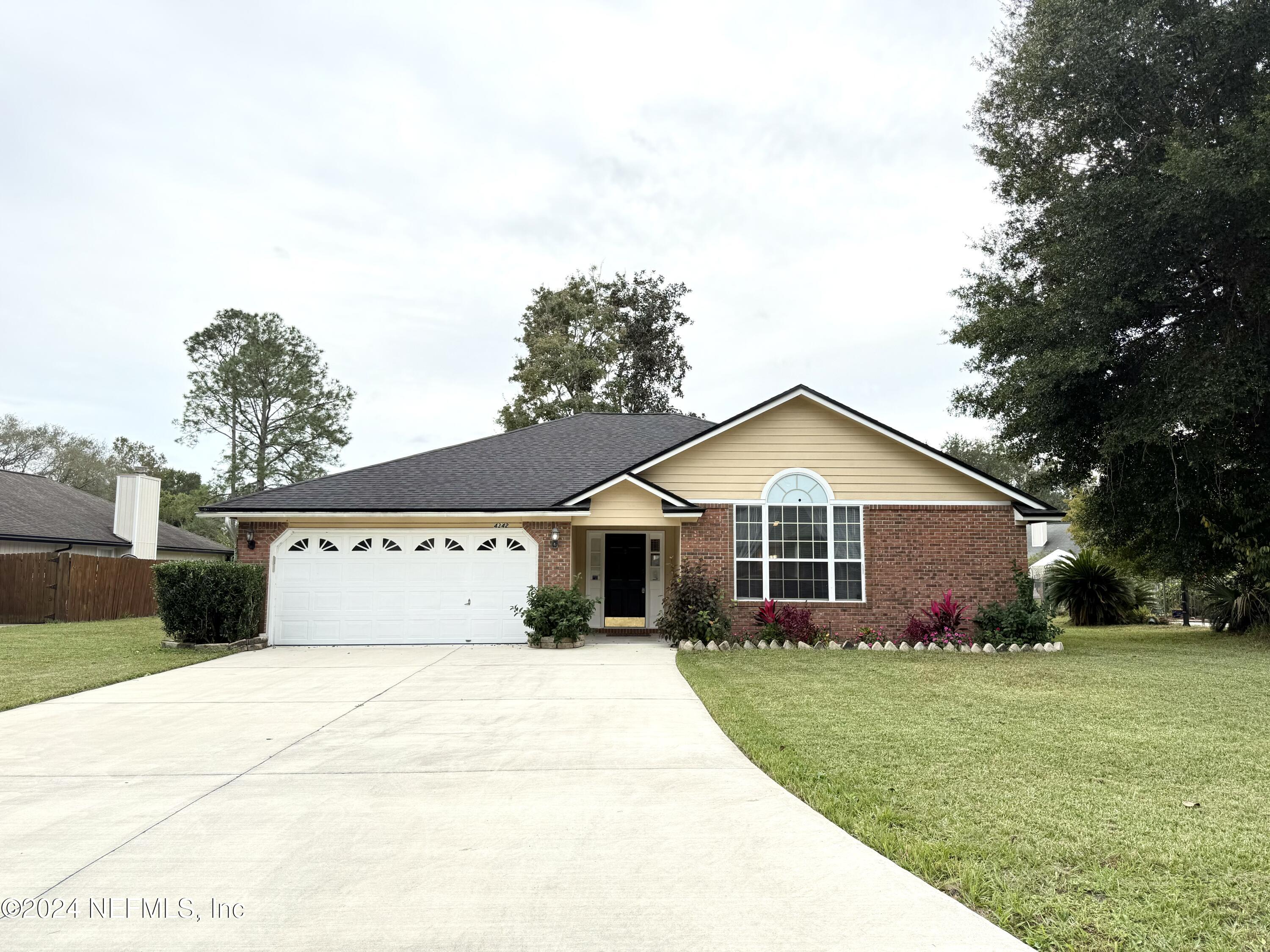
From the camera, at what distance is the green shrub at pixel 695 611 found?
1417 cm

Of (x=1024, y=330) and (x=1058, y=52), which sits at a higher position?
(x=1058, y=52)

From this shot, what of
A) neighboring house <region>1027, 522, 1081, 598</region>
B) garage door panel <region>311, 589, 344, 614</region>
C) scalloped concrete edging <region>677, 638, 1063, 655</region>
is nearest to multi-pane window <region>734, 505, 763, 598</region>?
scalloped concrete edging <region>677, 638, 1063, 655</region>

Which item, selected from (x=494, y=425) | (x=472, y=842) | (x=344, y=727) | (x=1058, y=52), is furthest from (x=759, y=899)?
(x=494, y=425)

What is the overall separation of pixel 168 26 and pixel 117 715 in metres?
11.4

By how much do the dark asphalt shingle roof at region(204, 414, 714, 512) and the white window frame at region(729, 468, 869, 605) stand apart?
9.26 ft

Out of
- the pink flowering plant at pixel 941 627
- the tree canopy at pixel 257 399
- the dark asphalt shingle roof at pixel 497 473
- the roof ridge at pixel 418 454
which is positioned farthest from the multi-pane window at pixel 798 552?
the tree canopy at pixel 257 399

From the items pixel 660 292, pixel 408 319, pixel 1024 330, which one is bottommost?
pixel 1024 330

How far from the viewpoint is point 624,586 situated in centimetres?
1738

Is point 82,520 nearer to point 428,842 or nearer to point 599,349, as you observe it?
point 599,349

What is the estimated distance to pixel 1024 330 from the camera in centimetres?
1620

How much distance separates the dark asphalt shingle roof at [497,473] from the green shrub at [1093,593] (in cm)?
1104

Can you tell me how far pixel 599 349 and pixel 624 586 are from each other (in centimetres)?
2053

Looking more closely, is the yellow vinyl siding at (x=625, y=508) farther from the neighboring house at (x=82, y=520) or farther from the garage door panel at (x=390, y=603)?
the neighboring house at (x=82, y=520)

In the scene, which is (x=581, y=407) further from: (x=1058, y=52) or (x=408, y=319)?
(x=1058, y=52)
